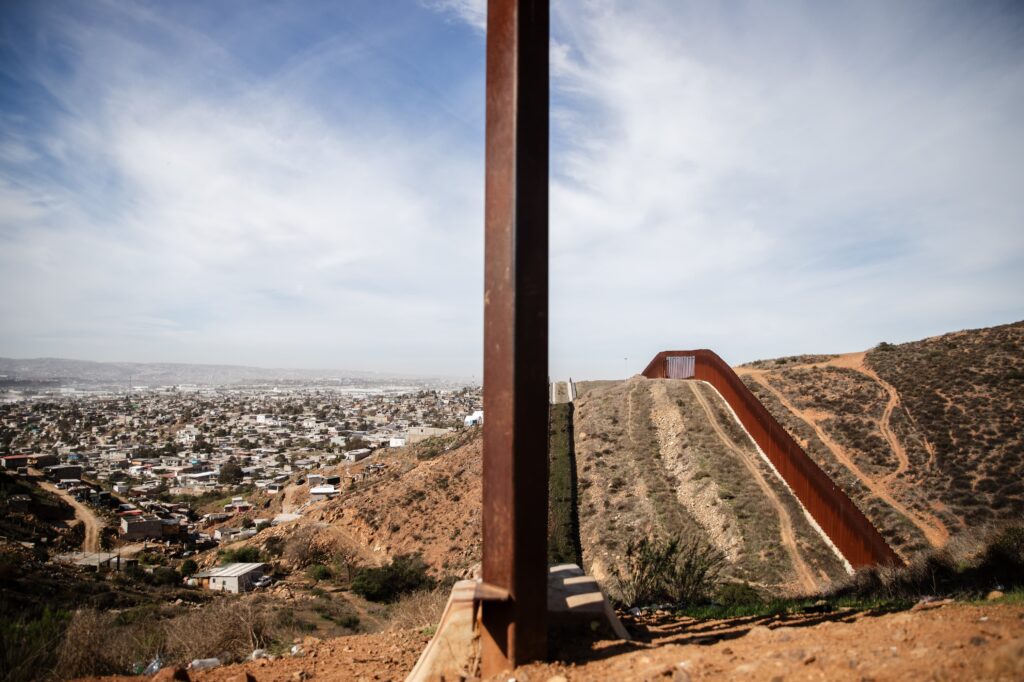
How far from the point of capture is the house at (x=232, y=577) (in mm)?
20031

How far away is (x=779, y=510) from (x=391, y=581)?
12734 millimetres

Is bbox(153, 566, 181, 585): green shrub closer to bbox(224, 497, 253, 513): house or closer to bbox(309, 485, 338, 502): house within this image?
bbox(309, 485, 338, 502): house

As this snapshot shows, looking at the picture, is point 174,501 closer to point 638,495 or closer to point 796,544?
point 638,495

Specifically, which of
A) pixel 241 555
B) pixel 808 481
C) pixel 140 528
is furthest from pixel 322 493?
pixel 808 481

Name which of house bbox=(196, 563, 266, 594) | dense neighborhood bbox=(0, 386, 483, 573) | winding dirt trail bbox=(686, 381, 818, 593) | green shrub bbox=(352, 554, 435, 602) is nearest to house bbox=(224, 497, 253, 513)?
dense neighborhood bbox=(0, 386, 483, 573)

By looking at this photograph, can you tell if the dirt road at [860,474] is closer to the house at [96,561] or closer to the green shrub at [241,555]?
the green shrub at [241,555]

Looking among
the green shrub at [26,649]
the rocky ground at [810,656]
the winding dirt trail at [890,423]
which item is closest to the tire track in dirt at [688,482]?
the winding dirt trail at [890,423]

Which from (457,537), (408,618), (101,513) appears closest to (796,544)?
(408,618)

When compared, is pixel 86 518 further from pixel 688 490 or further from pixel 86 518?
pixel 688 490

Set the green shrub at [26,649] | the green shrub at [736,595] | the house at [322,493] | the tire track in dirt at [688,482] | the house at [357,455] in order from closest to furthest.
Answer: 1. the green shrub at [26,649]
2. the green shrub at [736,595]
3. the tire track in dirt at [688,482]
4. the house at [322,493]
5. the house at [357,455]

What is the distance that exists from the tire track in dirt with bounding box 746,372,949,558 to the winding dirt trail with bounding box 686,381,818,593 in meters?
3.38

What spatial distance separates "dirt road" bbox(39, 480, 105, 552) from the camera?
29.2 meters

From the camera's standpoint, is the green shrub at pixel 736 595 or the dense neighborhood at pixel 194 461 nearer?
the green shrub at pixel 736 595

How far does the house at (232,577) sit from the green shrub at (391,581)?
4.43 metres
